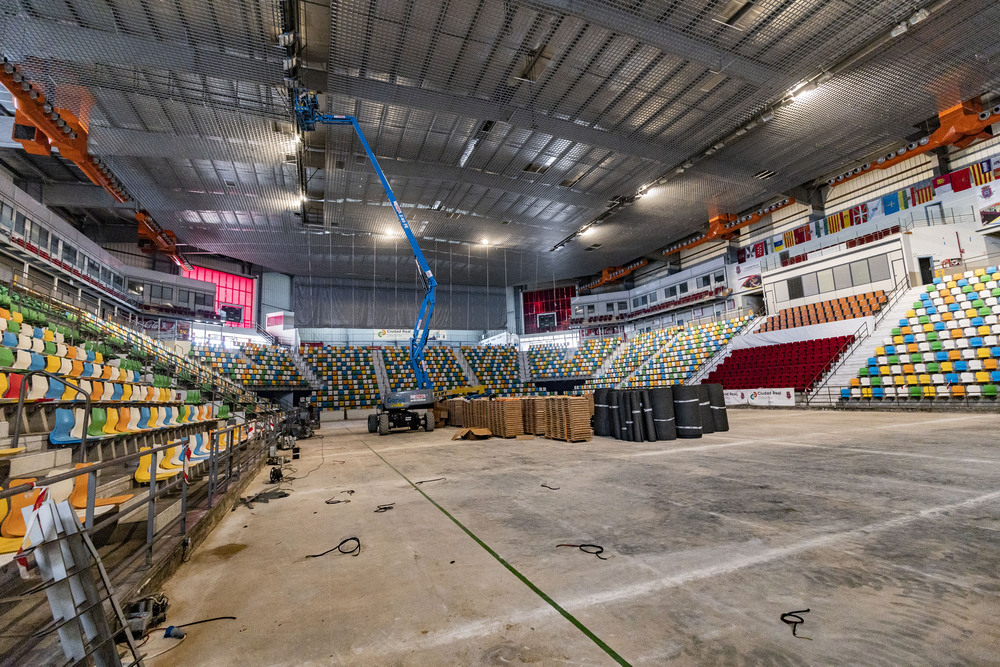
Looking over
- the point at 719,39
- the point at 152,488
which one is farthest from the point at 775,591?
the point at 719,39

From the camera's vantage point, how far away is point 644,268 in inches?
1444

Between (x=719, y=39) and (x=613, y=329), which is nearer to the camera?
(x=719, y=39)

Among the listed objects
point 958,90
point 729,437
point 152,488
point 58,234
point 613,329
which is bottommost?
point 729,437

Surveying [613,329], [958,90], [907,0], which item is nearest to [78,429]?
[907,0]

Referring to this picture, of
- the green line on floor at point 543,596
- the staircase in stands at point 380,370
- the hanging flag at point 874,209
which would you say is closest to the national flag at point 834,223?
the hanging flag at point 874,209

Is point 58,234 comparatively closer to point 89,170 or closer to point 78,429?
point 89,170

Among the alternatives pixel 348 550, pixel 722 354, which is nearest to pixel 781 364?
pixel 722 354

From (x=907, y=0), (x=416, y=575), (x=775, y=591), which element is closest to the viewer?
(x=775, y=591)

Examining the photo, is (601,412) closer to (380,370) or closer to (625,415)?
(625,415)

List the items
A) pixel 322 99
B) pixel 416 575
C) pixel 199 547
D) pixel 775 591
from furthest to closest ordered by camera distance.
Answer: pixel 322 99 → pixel 199 547 → pixel 416 575 → pixel 775 591

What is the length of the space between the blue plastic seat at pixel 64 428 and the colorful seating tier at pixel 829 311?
2446 centimetres

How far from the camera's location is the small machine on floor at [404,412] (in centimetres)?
1339

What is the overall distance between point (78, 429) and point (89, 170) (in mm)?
14118

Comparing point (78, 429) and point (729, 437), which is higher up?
point (78, 429)
